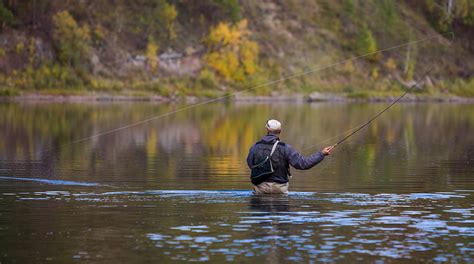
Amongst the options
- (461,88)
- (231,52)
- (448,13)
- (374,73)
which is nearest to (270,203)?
(231,52)

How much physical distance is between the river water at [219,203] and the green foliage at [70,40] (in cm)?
4610

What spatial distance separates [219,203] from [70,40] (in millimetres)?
69806

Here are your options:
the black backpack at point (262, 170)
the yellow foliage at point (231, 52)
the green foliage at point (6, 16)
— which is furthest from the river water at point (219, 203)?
the yellow foliage at point (231, 52)

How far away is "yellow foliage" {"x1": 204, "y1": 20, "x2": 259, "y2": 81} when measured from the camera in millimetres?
96188

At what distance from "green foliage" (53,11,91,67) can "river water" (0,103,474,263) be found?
46.1 m

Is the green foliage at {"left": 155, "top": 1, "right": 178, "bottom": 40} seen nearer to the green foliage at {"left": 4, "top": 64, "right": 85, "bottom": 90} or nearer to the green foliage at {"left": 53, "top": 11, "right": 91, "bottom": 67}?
the green foliage at {"left": 53, "top": 11, "right": 91, "bottom": 67}

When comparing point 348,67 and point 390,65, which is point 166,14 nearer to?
point 348,67

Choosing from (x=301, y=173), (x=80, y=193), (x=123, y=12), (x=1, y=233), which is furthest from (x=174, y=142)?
(x=123, y=12)

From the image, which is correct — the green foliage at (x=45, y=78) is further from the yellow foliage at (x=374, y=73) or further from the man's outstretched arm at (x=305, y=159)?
the man's outstretched arm at (x=305, y=159)

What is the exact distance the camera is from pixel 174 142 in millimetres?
41125

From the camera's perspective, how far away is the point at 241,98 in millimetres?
93312

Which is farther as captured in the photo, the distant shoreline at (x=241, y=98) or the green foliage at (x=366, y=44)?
the green foliage at (x=366, y=44)

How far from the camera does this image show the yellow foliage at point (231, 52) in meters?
96.2

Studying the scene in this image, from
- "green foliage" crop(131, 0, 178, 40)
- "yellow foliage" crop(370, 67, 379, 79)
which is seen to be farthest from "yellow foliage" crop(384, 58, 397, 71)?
"green foliage" crop(131, 0, 178, 40)
